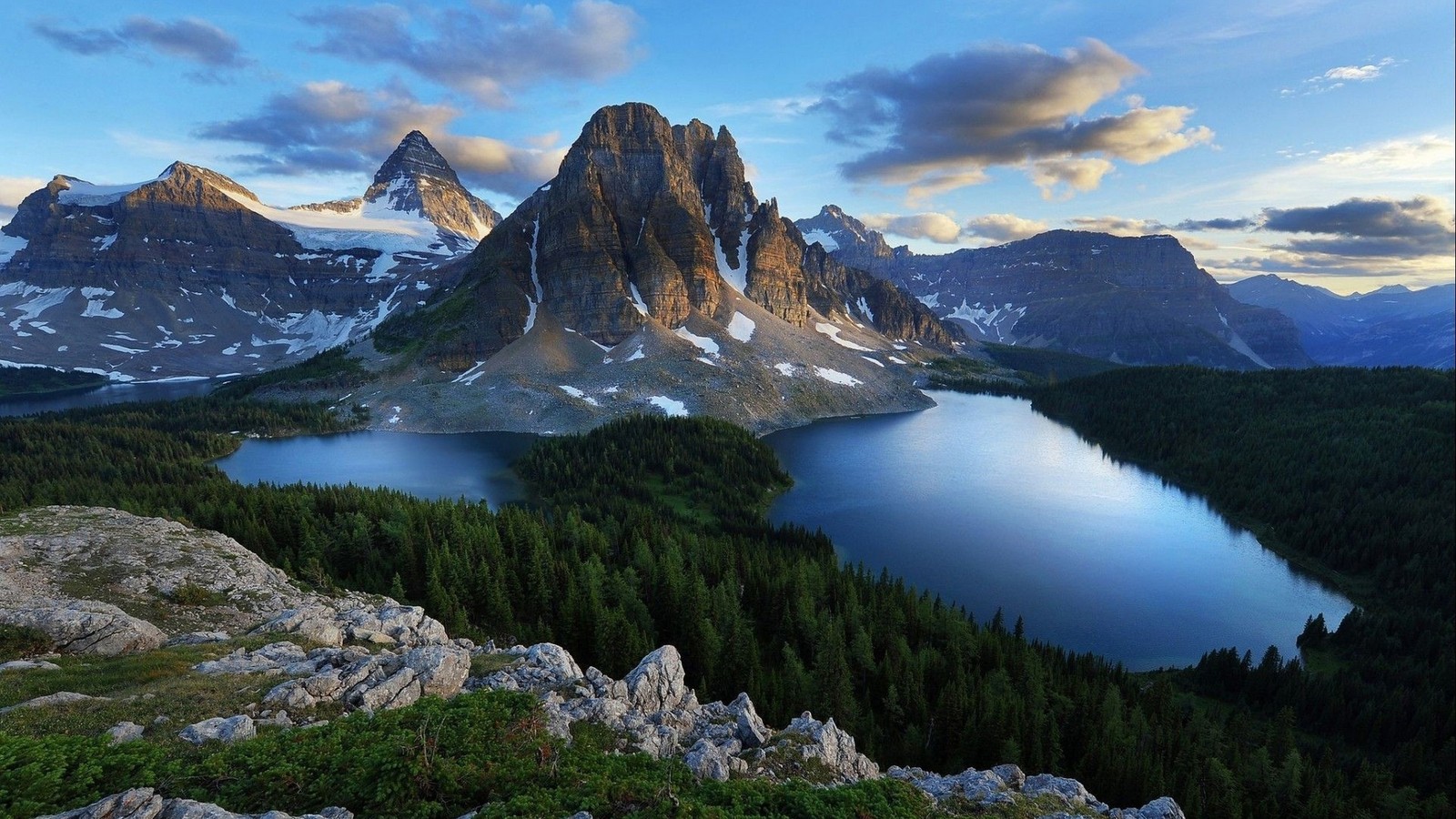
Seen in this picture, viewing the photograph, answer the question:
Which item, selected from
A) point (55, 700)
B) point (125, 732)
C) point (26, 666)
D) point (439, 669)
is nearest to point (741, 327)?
point (439, 669)

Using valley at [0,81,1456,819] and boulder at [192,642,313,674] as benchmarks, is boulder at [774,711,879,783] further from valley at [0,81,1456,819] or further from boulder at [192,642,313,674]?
boulder at [192,642,313,674]

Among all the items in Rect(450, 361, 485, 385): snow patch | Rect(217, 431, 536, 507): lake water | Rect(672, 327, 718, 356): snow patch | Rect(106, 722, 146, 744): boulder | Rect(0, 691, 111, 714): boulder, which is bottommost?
Rect(217, 431, 536, 507): lake water

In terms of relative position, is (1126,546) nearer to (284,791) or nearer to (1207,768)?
(1207,768)

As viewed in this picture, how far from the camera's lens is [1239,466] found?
304 feet

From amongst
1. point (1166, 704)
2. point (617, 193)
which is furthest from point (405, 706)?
point (617, 193)

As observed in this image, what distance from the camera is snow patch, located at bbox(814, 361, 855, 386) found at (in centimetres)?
15826

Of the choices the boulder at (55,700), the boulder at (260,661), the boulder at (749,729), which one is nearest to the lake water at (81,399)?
the boulder at (260,661)

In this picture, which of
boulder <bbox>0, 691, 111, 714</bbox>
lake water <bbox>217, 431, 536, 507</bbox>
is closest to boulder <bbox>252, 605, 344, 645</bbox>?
boulder <bbox>0, 691, 111, 714</bbox>

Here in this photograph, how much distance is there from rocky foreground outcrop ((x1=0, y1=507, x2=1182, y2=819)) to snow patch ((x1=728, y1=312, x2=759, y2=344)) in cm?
14181

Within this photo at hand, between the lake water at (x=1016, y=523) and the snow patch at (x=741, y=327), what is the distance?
46.1 meters

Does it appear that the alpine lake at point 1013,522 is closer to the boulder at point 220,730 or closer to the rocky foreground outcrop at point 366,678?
the rocky foreground outcrop at point 366,678

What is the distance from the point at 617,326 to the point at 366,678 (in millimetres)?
143225

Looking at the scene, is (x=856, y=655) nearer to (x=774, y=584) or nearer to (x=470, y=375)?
(x=774, y=584)

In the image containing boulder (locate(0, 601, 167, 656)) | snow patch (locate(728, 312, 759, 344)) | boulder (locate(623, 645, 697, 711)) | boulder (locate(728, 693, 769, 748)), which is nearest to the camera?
boulder (locate(0, 601, 167, 656))
